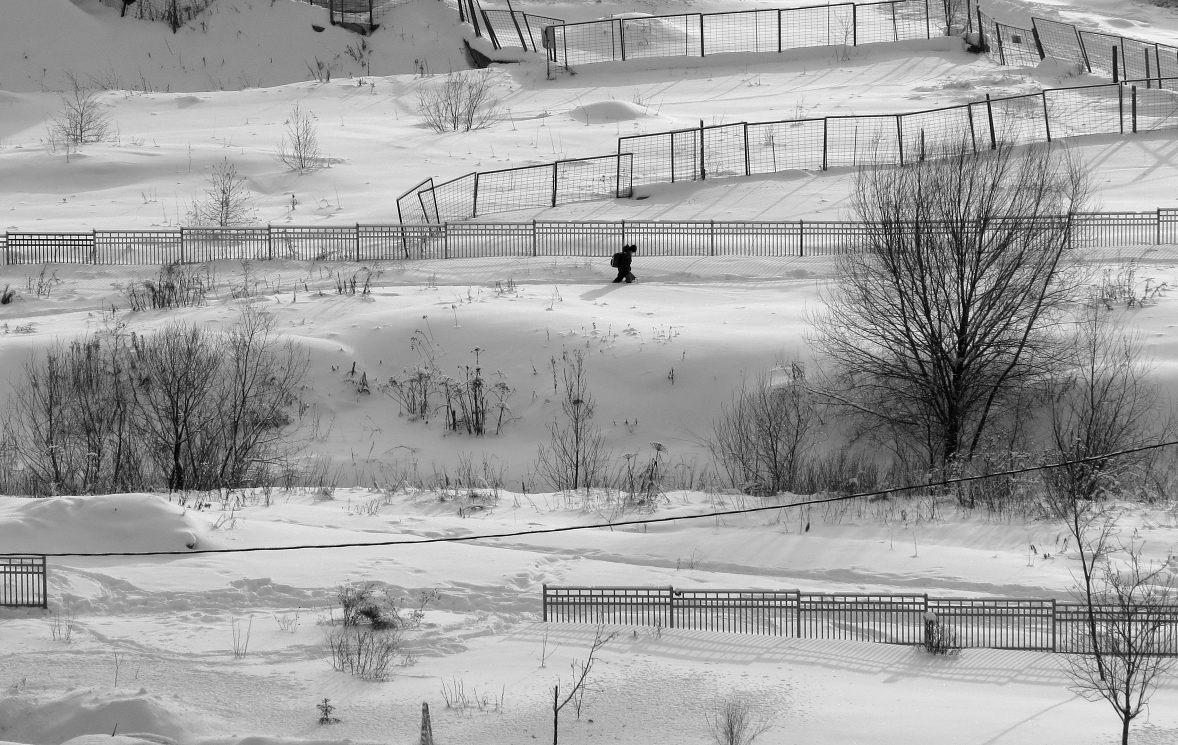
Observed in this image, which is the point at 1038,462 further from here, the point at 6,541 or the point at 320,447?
the point at 6,541

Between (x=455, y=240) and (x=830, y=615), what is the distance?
18.6m

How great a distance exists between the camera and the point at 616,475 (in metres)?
21.0

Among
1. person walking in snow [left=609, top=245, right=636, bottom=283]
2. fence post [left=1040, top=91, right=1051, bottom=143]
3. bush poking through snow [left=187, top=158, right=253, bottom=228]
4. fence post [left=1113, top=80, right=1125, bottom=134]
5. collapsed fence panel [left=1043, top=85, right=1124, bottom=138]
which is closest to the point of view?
person walking in snow [left=609, top=245, right=636, bottom=283]

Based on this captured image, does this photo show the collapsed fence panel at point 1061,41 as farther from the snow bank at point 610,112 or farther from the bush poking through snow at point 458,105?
the bush poking through snow at point 458,105

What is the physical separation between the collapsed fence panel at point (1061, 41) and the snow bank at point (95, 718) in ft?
131

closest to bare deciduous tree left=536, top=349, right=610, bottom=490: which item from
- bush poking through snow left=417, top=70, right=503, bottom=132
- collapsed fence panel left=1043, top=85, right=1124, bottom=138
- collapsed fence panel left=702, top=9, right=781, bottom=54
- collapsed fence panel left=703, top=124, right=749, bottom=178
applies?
collapsed fence panel left=703, top=124, right=749, bottom=178

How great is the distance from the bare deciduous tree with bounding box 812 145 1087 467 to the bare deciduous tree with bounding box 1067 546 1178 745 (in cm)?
722

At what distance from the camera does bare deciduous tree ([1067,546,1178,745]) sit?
32.0 feet

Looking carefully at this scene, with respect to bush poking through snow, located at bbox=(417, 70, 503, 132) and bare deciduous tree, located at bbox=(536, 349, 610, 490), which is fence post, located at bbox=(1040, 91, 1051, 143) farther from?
bare deciduous tree, located at bbox=(536, 349, 610, 490)

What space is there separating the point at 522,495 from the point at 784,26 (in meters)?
38.0

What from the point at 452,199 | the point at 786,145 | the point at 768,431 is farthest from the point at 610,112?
the point at 768,431

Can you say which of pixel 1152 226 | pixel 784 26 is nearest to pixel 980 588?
pixel 1152 226

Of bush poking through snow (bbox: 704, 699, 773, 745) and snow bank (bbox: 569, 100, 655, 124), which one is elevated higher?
snow bank (bbox: 569, 100, 655, 124)

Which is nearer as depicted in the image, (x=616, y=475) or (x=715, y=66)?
(x=616, y=475)
